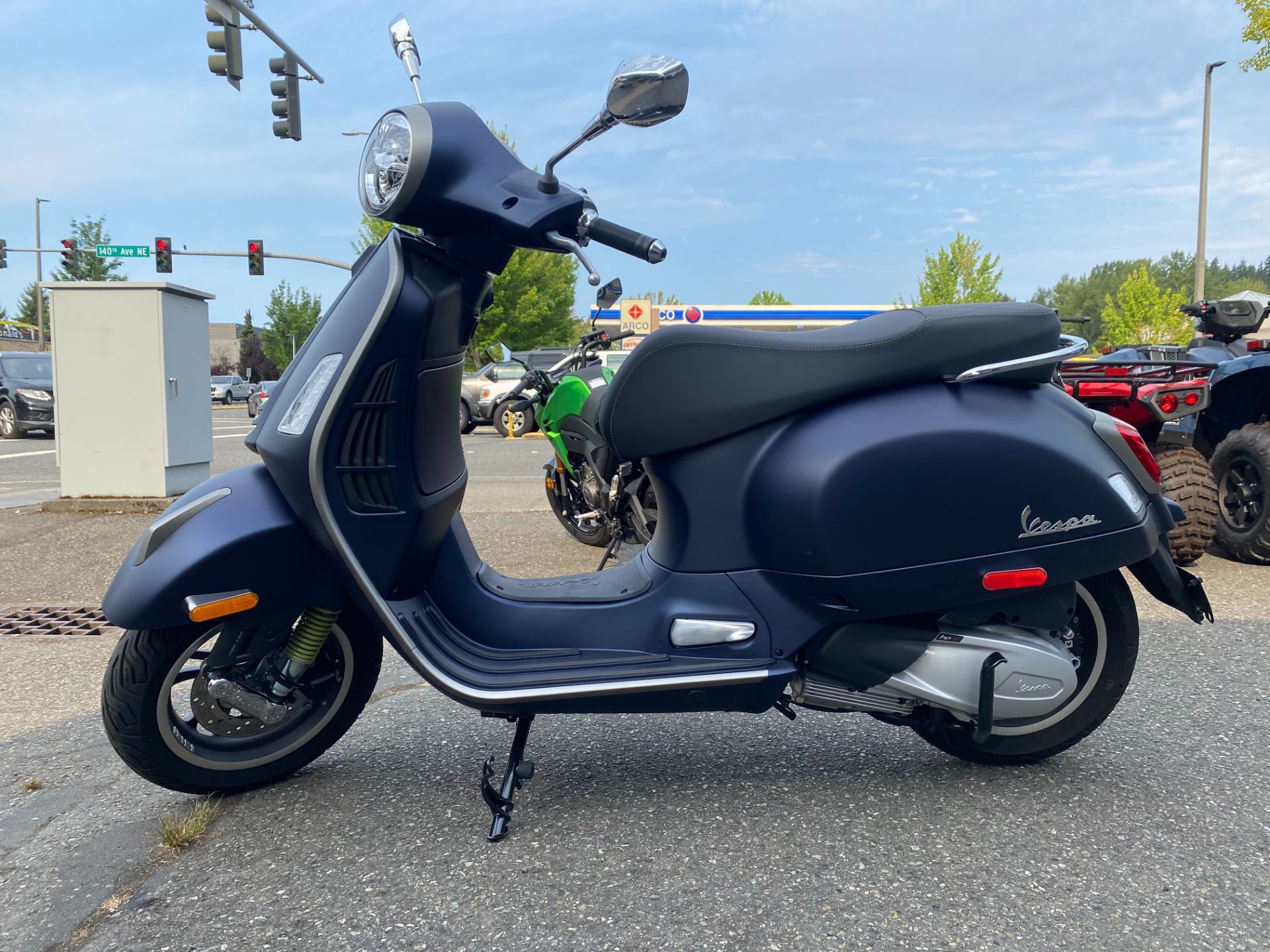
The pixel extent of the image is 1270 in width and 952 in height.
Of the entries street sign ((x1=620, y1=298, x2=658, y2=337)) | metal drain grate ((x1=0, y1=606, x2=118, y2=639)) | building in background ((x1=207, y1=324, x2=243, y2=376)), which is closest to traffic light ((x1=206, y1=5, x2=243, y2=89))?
metal drain grate ((x1=0, y1=606, x2=118, y2=639))

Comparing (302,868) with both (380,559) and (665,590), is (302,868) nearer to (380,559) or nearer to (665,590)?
(380,559)

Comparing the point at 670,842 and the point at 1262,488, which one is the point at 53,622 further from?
the point at 1262,488

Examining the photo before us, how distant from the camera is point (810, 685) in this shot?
2.34 meters

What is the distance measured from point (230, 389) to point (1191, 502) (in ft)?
139

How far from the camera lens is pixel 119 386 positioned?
6.84 metres

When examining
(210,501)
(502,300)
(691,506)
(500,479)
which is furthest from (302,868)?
(502,300)

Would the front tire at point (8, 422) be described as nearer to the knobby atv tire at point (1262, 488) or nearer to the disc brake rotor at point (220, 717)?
the disc brake rotor at point (220, 717)

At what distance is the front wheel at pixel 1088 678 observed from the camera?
2443 mm

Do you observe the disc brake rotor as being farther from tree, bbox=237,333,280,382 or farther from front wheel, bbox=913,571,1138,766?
tree, bbox=237,333,280,382

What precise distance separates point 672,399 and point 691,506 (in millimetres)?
275

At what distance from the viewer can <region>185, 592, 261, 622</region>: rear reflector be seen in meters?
2.13

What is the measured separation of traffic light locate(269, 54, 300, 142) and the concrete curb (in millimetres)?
8571

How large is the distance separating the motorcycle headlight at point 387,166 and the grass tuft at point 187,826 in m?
1.50

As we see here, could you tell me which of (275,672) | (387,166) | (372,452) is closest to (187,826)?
(275,672)
